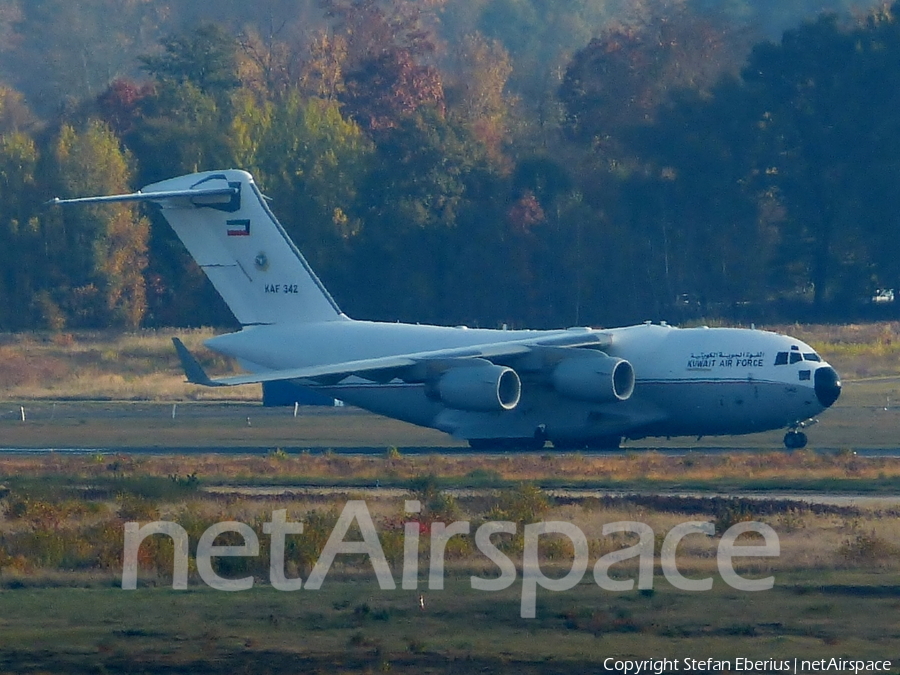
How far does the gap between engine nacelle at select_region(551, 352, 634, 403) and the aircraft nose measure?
3.24 m

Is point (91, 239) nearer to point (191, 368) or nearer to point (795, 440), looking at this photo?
point (191, 368)

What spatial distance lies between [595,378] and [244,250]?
8.02 m

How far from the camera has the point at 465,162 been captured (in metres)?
65.6

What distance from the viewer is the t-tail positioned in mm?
33344

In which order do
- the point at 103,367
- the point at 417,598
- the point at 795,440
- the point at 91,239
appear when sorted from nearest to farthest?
the point at 417,598 → the point at 795,440 → the point at 103,367 → the point at 91,239

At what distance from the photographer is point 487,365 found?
30.2 metres

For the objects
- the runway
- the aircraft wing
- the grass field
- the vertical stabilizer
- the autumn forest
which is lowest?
the grass field

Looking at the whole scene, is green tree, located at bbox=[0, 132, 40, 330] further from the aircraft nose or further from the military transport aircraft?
the aircraft nose

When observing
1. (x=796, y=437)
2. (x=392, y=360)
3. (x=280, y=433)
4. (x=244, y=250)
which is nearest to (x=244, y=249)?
(x=244, y=250)

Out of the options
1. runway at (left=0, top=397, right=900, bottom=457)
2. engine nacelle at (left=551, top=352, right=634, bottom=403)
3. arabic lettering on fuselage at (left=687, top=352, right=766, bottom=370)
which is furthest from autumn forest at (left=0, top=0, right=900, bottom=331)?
engine nacelle at (left=551, top=352, right=634, bottom=403)

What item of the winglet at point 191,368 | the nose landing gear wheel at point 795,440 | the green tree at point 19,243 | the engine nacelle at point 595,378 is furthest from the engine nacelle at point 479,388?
the green tree at point 19,243

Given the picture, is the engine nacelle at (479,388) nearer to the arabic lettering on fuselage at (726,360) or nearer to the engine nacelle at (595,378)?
the engine nacelle at (595,378)

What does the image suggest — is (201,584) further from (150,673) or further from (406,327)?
(406,327)

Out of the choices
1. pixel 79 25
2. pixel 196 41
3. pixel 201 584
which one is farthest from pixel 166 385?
pixel 79 25
